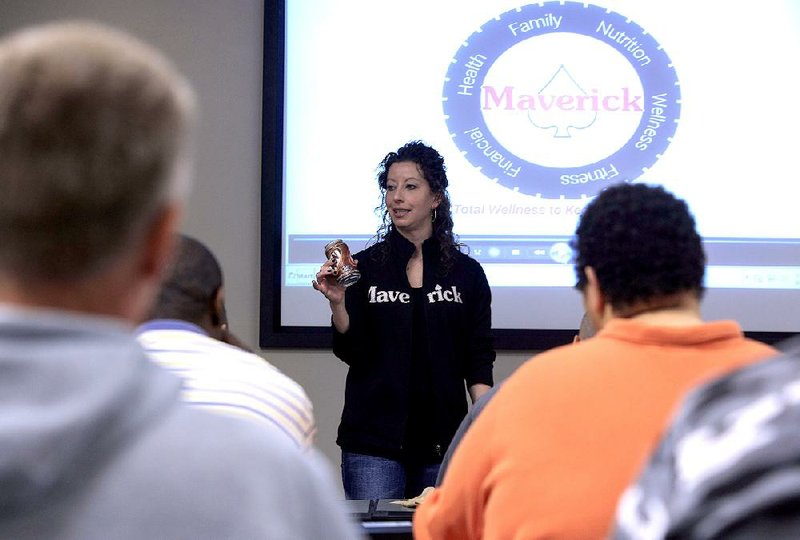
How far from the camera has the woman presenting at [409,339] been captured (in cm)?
312

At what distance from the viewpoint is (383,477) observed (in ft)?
10.1

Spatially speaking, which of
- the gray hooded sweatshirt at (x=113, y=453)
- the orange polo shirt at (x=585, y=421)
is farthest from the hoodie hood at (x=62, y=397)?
the orange polo shirt at (x=585, y=421)

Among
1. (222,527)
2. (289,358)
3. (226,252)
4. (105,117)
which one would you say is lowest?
(289,358)

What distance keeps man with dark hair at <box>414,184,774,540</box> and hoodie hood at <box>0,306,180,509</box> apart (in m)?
0.82

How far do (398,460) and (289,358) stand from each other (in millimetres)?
1163

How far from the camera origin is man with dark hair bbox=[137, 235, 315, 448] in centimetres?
130

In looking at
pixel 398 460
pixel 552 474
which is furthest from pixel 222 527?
pixel 398 460

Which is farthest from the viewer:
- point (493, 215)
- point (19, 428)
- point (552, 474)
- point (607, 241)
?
point (493, 215)

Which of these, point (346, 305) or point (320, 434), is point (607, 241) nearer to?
point (346, 305)

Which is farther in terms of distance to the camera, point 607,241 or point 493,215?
point 493,215

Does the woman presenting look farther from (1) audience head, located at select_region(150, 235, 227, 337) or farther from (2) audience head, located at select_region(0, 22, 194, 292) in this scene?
(2) audience head, located at select_region(0, 22, 194, 292)

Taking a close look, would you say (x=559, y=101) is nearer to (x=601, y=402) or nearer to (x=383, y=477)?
(x=383, y=477)

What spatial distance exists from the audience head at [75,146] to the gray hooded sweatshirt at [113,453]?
0.04m

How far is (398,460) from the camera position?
3.12 m
